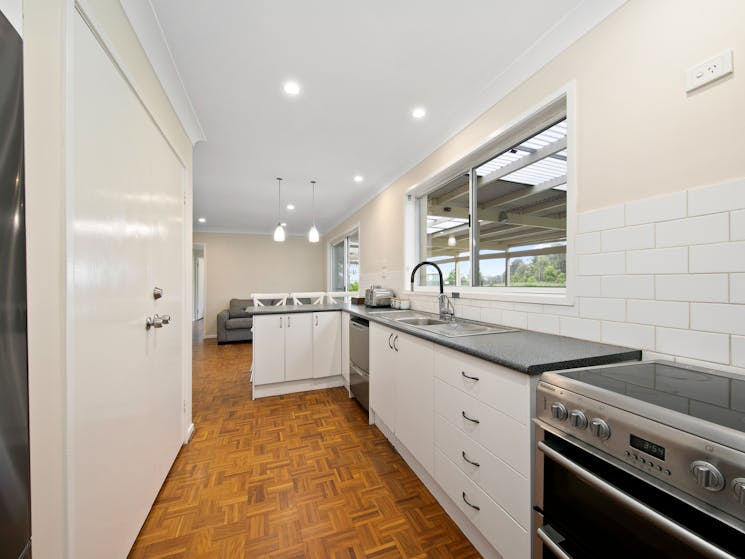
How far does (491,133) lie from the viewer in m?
1.96

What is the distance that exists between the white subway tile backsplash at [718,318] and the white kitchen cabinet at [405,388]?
101 cm

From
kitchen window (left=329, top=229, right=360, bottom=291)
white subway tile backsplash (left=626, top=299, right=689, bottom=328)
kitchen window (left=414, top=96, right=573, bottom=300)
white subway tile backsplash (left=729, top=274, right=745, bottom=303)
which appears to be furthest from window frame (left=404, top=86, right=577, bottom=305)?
kitchen window (left=329, top=229, right=360, bottom=291)

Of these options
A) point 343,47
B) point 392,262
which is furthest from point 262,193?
point 343,47

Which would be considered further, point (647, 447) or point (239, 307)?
point (239, 307)

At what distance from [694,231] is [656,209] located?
0.49ft

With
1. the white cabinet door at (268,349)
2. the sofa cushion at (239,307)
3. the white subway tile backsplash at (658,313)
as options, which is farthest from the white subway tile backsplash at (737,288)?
the sofa cushion at (239,307)

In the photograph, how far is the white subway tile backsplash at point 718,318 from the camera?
3.06 ft

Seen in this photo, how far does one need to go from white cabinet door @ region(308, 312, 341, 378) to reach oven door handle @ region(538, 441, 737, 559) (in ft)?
8.17

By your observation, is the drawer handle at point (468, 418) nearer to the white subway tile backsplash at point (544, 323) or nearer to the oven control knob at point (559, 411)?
the oven control knob at point (559, 411)

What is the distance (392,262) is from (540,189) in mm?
1820

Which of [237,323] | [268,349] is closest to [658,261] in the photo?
[268,349]

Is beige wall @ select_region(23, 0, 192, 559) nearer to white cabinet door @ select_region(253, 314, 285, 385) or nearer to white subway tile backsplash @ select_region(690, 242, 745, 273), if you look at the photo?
white subway tile backsplash @ select_region(690, 242, 745, 273)

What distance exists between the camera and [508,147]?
78.5 inches

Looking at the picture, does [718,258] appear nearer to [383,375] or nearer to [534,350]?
[534,350]
